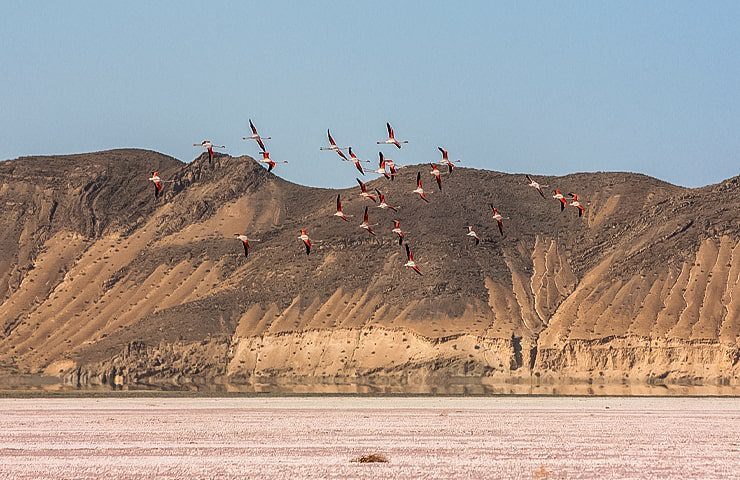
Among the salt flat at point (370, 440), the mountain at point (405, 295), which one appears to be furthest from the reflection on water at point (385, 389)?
the salt flat at point (370, 440)

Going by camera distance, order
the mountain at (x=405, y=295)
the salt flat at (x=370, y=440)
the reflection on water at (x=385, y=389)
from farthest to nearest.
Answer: the mountain at (x=405, y=295) → the reflection on water at (x=385, y=389) → the salt flat at (x=370, y=440)

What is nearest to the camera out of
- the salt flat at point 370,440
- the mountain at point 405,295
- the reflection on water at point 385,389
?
the salt flat at point 370,440

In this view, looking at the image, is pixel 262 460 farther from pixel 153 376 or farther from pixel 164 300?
pixel 164 300

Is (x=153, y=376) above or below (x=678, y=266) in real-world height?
below

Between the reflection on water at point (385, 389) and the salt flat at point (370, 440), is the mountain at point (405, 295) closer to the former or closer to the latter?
the reflection on water at point (385, 389)

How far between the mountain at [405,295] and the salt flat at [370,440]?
140 feet

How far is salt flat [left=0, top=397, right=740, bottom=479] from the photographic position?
41.1m

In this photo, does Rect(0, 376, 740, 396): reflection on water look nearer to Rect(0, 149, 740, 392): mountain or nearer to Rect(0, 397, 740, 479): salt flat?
Rect(0, 149, 740, 392): mountain

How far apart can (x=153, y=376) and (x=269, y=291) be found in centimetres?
2221

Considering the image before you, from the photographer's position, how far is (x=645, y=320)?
14050 centimetres

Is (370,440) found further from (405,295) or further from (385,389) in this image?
(405,295)

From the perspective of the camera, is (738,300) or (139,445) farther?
(738,300)

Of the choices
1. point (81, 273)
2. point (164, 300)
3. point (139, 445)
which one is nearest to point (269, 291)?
point (164, 300)

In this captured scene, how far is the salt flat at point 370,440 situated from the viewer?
41.1m
